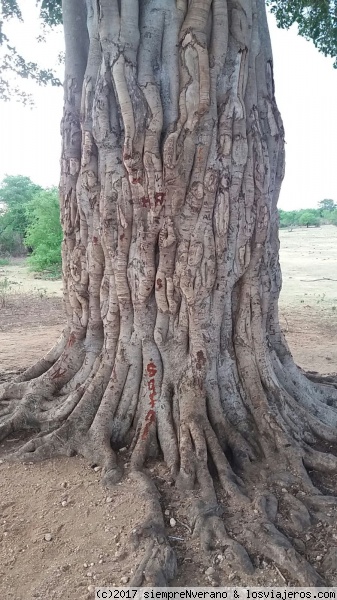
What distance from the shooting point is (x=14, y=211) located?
2469 cm

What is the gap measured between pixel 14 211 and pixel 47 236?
30.5ft

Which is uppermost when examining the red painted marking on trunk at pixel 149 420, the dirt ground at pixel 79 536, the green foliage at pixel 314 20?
the green foliage at pixel 314 20

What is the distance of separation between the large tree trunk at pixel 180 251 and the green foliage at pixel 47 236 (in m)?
12.9

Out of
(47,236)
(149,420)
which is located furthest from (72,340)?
(47,236)

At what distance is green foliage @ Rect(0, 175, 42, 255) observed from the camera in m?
22.8

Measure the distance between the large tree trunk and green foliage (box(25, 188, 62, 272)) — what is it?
1288 centimetres

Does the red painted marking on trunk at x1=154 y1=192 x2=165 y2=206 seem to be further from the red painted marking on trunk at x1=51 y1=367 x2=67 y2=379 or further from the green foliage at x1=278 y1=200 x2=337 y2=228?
the green foliage at x1=278 y1=200 x2=337 y2=228

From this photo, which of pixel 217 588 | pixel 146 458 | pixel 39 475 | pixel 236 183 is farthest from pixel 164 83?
pixel 217 588

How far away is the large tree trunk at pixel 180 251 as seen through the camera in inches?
122

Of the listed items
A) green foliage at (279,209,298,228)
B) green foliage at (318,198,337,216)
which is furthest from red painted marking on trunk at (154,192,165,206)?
green foliage at (318,198,337,216)

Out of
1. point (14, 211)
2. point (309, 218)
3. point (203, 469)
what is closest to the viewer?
point (203, 469)

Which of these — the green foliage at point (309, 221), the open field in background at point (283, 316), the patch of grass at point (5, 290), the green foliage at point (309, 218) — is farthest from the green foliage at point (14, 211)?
the green foliage at point (309, 221)

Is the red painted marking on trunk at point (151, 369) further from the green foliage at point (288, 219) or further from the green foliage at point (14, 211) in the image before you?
the green foliage at point (288, 219)

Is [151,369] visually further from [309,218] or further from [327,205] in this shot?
[327,205]
